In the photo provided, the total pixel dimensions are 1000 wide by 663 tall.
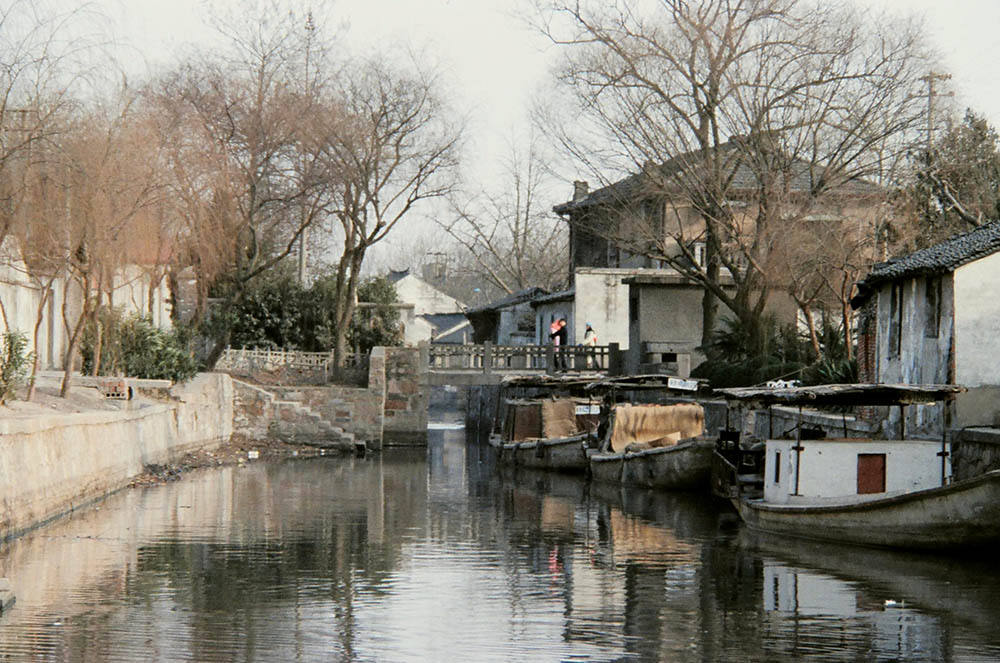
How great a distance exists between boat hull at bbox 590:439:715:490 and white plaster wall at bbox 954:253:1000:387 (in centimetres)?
640

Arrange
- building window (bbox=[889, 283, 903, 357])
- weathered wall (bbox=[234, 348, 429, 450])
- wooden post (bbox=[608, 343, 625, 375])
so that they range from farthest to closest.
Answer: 1. wooden post (bbox=[608, 343, 625, 375])
2. weathered wall (bbox=[234, 348, 429, 450])
3. building window (bbox=[889, 283, 903, 357])

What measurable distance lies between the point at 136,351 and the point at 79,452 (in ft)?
35.9

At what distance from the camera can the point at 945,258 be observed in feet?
70.0

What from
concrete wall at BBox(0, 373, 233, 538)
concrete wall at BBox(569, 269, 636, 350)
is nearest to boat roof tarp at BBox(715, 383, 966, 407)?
concrete wall at BBox(0, 373, 233, 538)

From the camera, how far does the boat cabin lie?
62.0 ft

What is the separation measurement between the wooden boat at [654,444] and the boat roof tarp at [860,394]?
6388 millimetres

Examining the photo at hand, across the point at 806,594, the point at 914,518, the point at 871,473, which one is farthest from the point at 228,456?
the point at 806,594

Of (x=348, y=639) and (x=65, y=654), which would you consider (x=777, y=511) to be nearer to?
(x=348, y=639)

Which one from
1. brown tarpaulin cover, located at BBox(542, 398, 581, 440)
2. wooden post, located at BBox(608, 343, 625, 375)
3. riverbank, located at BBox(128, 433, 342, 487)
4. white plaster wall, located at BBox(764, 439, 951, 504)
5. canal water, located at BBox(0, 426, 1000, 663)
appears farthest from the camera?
wooden post, located at BBox(608, 343, 625, 375)

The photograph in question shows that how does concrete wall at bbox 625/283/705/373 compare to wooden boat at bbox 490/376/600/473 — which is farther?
concrete wall at bbox 625/283/705/373

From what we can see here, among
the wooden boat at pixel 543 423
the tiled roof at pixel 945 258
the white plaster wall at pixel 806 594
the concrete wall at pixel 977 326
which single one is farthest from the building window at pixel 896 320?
the wooden boat at pixel 543 423

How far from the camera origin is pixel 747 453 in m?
23.9

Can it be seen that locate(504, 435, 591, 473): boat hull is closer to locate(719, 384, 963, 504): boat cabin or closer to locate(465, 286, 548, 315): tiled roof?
locate(719, 384, 963, 504): boat cabin

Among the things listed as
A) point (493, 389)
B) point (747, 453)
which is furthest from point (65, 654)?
point (493, 389)
